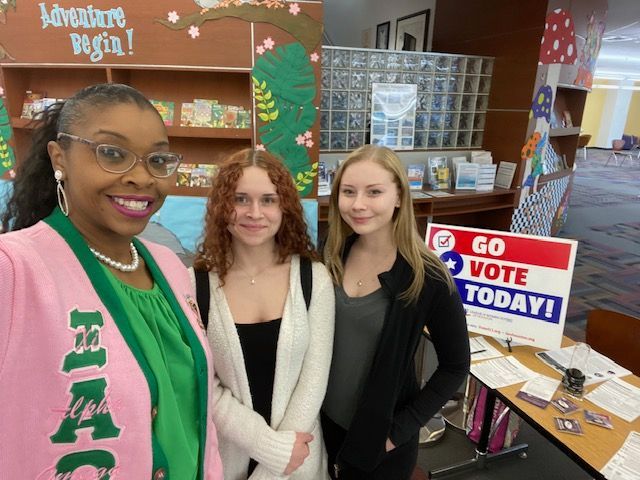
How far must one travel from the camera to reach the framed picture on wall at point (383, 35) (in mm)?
5668

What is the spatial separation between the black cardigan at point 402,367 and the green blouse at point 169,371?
1.64ft

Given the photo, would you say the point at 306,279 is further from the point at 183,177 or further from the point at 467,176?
the point at 467,176

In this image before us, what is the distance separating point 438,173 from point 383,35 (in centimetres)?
295

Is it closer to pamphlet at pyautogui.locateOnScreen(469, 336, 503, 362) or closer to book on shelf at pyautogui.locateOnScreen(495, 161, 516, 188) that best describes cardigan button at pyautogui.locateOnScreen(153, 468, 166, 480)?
pamphlet at pyautogui.locateOnScreen(469, 336, 503, 362)

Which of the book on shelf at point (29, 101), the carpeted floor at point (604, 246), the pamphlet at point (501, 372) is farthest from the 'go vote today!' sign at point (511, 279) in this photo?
the book on shelf at point (29, 101)

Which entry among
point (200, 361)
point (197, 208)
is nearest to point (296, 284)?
point (200, 361)

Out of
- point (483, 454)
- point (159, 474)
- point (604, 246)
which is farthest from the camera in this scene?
point (604, 246)

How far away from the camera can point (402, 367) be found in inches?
46.5

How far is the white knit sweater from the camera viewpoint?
1113 mm

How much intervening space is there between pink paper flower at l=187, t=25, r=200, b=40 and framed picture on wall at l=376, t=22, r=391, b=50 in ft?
11.9

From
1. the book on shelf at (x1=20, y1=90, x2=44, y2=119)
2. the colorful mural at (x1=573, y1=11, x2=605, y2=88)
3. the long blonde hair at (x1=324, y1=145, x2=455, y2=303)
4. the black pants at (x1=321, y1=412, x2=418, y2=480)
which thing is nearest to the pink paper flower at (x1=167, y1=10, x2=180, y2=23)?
the book on shelf at (x1=20, y1=90, x2=44, y2=119)

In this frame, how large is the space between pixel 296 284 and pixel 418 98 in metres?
3.12

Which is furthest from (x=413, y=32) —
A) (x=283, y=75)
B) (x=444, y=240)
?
(x=444, y=240)

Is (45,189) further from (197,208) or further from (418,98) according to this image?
(418,98)
